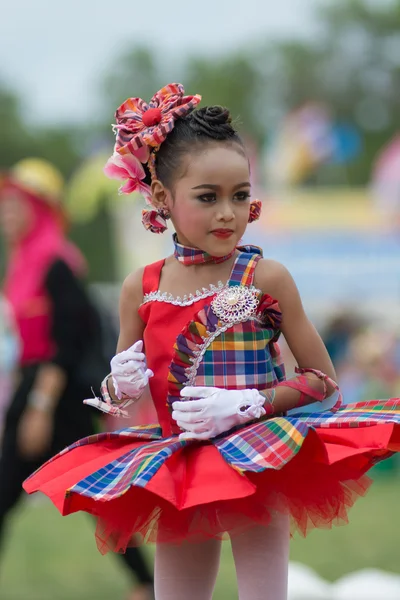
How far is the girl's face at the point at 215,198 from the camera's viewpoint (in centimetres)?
283

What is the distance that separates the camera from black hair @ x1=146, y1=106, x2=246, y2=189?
2887 mm

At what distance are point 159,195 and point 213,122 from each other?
27 cm

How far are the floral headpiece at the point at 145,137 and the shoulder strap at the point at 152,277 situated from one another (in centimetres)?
13

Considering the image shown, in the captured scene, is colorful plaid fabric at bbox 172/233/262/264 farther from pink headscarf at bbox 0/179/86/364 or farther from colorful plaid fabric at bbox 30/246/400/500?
pink headscarf at bbox 0/179/86/364

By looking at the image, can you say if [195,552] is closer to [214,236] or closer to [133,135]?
[214,236]

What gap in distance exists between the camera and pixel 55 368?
4.97 meters

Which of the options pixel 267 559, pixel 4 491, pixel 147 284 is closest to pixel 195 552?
pixel 267 559

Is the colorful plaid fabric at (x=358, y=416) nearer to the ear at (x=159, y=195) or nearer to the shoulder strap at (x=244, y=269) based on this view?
the shoulder strap at (x=244, y=269)

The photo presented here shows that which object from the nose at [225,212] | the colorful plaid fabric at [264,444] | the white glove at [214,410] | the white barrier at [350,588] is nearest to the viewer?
the colorful plaid fabric at [264,444]

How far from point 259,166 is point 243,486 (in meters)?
15.5

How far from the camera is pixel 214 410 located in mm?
2662

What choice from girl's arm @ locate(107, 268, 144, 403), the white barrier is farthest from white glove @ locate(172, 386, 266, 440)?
the white barrier

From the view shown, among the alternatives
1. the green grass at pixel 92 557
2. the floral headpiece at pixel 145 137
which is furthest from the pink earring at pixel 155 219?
the green grass at pixel 92 557

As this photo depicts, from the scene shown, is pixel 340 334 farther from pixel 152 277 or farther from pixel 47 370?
pixel 152 277
